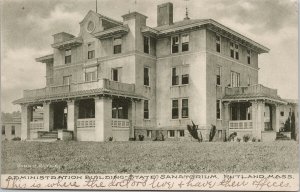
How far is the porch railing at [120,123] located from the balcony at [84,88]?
1608mm

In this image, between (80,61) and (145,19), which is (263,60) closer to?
(145,19)

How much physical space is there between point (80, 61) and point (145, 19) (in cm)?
509

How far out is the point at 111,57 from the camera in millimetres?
25859

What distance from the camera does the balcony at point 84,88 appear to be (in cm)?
2344

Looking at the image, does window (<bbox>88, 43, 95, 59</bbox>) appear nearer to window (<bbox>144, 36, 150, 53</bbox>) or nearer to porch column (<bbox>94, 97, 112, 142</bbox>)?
window (<bbox>144, 36, 150, 53</bbox>)

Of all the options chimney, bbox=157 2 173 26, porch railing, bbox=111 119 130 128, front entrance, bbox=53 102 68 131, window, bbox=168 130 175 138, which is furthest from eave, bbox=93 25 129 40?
window, bbox=168 130 175 138

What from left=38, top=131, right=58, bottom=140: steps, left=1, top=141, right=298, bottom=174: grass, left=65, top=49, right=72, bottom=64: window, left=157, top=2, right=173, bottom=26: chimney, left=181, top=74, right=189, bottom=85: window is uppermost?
left=157, top=2, right=173, bottom=26: chimney

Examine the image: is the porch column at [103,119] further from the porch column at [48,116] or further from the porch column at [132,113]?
the porch column at [48,116]

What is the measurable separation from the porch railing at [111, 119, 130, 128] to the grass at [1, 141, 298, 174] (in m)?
5.57

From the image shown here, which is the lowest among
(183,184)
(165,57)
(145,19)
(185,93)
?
(183,184)

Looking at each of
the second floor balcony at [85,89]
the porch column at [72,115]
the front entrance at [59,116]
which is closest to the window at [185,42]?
the second floor balcony at [85,89]

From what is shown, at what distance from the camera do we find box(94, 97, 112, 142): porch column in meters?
→ 22.9

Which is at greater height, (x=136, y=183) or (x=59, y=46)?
(x=59, y=46)

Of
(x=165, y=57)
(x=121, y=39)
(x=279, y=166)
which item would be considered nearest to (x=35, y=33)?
(x=121, y=39)
